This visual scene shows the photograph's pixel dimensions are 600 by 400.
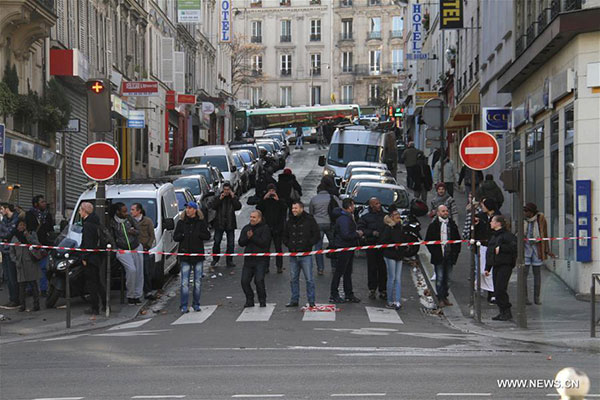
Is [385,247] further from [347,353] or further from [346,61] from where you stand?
[346,61]

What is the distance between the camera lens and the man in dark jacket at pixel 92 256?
16.5m

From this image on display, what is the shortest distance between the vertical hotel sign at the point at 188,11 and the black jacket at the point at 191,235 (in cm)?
3418

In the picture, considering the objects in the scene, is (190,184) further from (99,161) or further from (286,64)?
(286,64)

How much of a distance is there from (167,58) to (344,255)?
3665 cm

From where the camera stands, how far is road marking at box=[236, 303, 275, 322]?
1560 cm

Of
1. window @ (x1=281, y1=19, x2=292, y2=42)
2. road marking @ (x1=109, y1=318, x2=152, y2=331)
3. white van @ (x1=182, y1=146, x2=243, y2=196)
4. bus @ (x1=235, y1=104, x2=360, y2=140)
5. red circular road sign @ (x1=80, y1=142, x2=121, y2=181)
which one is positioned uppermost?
window @ (x1=281, y1=19, x2=292, y2=42)

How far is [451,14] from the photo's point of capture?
131 feet

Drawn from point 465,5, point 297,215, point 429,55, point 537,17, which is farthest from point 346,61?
point 297,215

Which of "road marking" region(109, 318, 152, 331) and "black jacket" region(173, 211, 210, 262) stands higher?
"black jacket" region(173, 211, 210, 262)

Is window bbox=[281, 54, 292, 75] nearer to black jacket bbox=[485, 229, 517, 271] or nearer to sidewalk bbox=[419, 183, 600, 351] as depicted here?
sidewalk bbox=[419, 183, 600, 351]

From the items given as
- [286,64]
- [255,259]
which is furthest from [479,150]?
[286,64]

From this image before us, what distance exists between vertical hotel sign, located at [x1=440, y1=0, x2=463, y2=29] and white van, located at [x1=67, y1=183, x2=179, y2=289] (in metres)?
21.3

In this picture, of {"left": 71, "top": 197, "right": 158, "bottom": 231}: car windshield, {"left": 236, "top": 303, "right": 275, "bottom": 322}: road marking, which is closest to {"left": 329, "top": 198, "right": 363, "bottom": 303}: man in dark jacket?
{"left": 236, "top": 303, "right": 275, "bottom": 322}: road marking

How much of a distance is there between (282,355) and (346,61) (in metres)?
97.0
